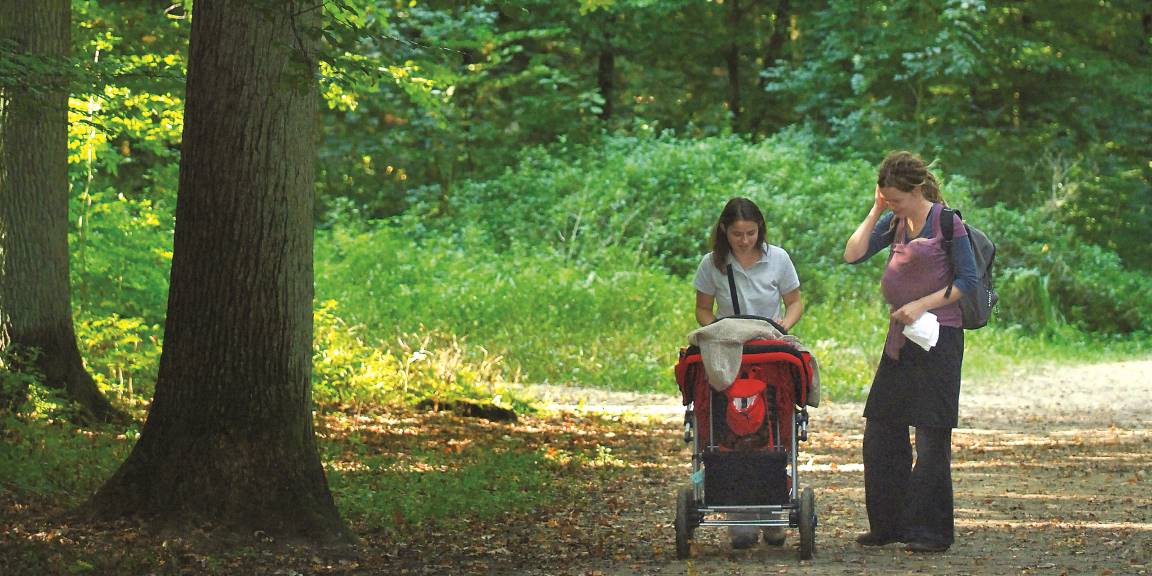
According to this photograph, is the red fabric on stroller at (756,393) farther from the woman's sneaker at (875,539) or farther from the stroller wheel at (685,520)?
the woman's sneaker at (875,539)

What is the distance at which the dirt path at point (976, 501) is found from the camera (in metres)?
6.42

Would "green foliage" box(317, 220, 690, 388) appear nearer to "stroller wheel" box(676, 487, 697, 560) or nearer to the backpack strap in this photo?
"stroller wheel" box(676, 487, 697, 560)

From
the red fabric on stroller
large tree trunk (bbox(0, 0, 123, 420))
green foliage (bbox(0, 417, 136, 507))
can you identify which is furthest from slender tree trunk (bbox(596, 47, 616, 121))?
the red fabric on stroller

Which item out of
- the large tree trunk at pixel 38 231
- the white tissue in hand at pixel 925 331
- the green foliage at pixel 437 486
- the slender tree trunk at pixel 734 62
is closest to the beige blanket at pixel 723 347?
the white tissue in hand at pixel 925 331

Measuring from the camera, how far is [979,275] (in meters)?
6.62

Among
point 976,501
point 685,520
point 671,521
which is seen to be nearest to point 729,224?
point 685,520

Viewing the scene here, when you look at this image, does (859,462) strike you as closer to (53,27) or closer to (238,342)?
(238,342)

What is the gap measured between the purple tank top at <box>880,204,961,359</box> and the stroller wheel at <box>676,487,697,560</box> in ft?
3.90

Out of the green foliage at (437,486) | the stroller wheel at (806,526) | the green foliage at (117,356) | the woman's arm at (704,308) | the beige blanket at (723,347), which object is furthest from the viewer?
the green foliage at (117,356)

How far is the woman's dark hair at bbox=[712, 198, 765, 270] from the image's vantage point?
6.59 m

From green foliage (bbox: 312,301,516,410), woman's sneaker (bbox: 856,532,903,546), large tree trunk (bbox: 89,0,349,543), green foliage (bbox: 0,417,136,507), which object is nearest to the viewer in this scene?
large tree trunk (bbox: 89,0,349,543)

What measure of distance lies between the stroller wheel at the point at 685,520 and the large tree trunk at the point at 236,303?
1.58m

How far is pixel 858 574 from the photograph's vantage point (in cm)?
599

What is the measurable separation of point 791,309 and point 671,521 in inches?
72.8
